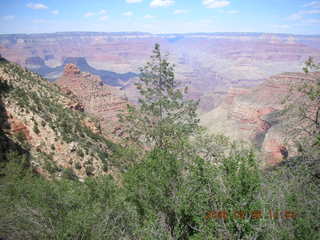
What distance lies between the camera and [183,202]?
9.66 metres

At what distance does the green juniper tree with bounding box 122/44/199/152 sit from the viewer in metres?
17.3

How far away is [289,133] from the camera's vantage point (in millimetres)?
13305

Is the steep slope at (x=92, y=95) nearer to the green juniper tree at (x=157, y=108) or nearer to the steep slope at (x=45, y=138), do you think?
the steep slope at (x=45, y=138)

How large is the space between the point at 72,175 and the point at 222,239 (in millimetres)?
17095

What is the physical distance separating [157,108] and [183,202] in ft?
28.6

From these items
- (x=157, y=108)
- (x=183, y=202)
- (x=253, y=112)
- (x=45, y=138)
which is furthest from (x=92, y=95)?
(x=183, y=202)

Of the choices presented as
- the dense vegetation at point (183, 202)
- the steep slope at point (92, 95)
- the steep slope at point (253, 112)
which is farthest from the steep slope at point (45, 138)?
the steep slope at point (253, 112)

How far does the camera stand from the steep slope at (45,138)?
73.8 ft

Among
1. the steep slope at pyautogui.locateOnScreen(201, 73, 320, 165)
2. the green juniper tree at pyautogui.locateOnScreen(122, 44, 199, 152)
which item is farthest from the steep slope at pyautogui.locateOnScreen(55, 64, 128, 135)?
the green juniper tree at pyautogui.locateOnScreen(122, 44, 199, 152)

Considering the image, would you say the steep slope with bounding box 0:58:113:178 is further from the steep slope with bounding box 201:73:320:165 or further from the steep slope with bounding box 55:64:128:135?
the steep slope with bounding box 201:73:320:165

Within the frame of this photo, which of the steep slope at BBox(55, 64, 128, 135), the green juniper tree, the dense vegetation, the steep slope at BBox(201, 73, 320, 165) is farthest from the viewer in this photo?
the steep slope at BBox(201, 73, 320, 165)

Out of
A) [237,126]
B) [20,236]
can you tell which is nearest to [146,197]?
[20,236]

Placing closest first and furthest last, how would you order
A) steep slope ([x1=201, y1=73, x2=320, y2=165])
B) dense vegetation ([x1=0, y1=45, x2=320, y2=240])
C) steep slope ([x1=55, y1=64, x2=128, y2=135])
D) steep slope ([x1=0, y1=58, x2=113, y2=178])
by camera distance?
1. dense vegetation ([x1=0, y1=45, x2=320, y2=240])
2. steep slope ([x1=0, y1=58, x2=113, y2=178])
3. steep slope ([x1=55, y1=64, x2=128, y2=135])
4. steep slope ([x1=201, y1=73, x2=320, y2=165])

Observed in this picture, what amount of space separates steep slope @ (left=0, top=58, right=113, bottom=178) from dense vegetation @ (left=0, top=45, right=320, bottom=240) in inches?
291
